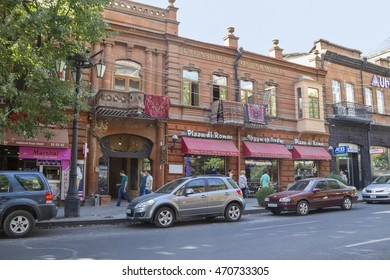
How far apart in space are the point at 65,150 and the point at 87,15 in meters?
7.12

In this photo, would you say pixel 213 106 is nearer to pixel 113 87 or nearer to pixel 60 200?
pixel 113 87

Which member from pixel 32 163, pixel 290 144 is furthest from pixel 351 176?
pixel 32 163

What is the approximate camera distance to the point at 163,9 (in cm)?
2030

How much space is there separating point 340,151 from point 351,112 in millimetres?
3566

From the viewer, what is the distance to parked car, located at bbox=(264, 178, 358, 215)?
13.8 meters

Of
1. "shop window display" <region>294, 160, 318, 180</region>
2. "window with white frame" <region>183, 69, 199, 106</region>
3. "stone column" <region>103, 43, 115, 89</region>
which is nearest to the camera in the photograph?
"stone column" <region>103, 43, 115, 89</region>

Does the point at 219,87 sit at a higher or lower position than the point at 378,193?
higher

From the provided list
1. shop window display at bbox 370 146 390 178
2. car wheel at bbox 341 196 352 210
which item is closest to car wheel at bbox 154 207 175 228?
car wheel at bbox 341 196 352 210

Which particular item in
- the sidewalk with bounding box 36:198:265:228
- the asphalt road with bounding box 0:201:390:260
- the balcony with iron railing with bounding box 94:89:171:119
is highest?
the balcony with iron railing with bounding box 94:89:171:119

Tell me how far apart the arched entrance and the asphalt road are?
6551mm

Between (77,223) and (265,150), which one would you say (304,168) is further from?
(77,223)

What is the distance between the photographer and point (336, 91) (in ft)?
87.7

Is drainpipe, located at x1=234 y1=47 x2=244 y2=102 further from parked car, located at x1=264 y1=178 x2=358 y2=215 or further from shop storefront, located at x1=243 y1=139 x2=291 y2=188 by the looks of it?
parked car, located at x1=264 y1=178 x2=358 y2=215

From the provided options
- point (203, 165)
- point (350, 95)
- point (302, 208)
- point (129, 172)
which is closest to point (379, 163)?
point (350, 95)
